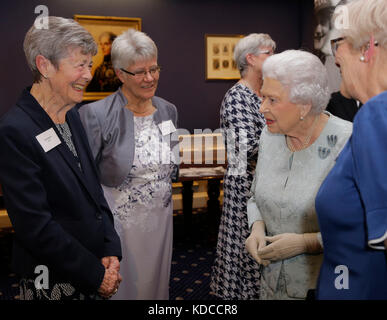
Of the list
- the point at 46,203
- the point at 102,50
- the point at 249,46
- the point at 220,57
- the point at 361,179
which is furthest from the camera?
the point at 220,57

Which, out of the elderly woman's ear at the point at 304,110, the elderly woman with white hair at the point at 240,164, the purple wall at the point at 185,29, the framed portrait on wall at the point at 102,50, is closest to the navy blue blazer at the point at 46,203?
the elderly woman's ear at the point at 304,110

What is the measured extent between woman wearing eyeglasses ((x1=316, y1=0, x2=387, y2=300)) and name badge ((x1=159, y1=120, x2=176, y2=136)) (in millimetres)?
1442

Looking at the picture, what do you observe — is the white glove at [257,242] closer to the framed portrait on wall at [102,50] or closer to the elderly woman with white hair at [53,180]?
the elderly woman with white hair at [53,180]

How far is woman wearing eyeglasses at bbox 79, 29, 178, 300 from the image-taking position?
234 centimetres

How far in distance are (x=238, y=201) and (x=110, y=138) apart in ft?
3.49

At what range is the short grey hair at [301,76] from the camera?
5.63 feet

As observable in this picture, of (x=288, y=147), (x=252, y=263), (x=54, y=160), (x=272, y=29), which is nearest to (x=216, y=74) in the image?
(x=272, y=29)

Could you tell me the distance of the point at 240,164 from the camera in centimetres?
280

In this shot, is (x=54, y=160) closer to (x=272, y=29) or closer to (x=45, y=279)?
(x=45, y=279)

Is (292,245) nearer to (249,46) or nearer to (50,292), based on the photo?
(50,292)

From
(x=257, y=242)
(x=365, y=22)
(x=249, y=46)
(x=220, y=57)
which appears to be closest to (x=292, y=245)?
(x=257, y=242)

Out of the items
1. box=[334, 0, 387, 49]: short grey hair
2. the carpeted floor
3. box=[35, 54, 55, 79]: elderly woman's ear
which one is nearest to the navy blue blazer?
box=[35, 54, 55, 79]: elderly woman's ear

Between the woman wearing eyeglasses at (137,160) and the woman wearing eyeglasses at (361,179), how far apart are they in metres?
1.39

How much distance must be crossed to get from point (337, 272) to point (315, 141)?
2.38 feet
